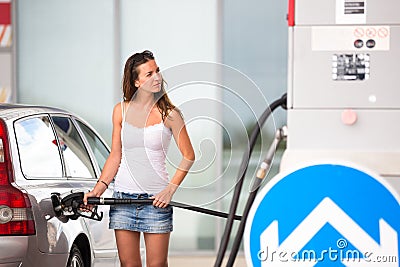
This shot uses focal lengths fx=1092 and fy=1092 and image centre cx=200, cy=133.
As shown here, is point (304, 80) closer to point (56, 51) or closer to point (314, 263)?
point (314, 263)

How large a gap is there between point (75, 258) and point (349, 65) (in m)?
2.83

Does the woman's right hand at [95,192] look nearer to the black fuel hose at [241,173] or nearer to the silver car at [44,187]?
the silver car at [44,187]

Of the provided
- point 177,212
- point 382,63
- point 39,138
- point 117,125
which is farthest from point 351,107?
point 177,212

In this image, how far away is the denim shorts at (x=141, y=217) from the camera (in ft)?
19.4

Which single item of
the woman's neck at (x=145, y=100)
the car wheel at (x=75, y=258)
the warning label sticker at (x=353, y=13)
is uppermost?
the warning label sticker at (x=353, y=13)

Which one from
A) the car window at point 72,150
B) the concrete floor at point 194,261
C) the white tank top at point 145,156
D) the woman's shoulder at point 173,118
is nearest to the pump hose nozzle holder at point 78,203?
the white tank top at point 145,156

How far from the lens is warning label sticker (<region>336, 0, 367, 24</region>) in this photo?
426 centimetres

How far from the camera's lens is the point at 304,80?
4.30 meters

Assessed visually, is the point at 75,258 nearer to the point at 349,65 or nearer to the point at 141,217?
the point at 141,217

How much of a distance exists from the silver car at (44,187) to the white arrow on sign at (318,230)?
7.20ft

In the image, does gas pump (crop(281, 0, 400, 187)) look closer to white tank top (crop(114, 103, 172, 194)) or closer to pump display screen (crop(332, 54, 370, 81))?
pump display screen (crop(332, 54, 370, 81))

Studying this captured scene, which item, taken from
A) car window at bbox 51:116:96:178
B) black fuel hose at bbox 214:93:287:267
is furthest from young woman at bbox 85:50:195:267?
black fuel hose at bbox 214:93:287:267

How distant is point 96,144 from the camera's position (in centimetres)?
773

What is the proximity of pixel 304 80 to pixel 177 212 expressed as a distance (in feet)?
26.8
